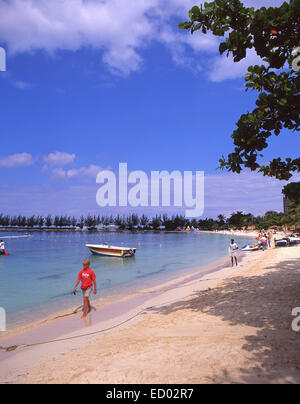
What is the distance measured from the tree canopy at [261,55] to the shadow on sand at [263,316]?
369 cm

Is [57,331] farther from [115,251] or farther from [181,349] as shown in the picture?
[115,251]

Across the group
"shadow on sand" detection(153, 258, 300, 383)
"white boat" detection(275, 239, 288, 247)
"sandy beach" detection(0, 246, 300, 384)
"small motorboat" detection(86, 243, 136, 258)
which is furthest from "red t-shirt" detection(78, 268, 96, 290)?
"white boat" detection(275, 239, 288, 247)

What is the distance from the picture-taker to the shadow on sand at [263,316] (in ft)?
14.7

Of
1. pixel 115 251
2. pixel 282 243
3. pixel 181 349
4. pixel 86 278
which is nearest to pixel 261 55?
pixel 181 349

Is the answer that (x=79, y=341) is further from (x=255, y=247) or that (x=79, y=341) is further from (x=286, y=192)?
(x=255, y=247)

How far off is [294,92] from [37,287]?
1902cm

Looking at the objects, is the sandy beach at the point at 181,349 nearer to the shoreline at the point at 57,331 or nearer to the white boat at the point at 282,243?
the shoreline at the point at 57,331

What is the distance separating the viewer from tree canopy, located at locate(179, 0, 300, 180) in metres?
4.54

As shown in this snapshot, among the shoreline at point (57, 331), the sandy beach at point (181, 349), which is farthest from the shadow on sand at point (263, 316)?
the shoreline at point (57, 331)

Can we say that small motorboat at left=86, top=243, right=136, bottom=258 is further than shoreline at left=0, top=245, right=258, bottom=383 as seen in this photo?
Yes

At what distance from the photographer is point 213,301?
10.0m

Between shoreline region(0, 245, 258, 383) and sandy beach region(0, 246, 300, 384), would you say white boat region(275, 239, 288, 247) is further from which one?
sandy beach region(0, 246, 300, 384)

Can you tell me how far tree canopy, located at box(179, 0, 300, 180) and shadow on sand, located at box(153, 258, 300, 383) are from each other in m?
3.69

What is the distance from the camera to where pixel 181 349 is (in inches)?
228
